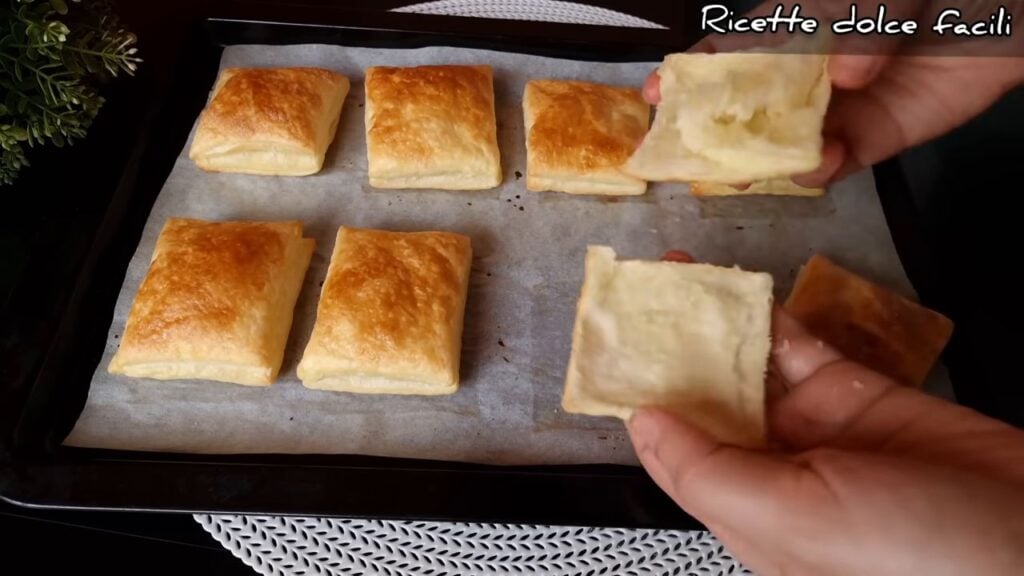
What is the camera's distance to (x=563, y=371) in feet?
6.72

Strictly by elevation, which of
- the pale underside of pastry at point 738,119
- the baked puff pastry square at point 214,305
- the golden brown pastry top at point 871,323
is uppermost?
the pale underside of pastry at point 738,119

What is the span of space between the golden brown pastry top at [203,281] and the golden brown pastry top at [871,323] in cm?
138

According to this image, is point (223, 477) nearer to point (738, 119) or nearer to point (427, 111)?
point (427, 111)

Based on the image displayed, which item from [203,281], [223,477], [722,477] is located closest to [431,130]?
[203,281]

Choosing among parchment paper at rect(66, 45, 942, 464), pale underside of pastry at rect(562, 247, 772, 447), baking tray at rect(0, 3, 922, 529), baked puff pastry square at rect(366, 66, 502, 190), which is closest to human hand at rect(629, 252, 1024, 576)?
pale underside of pastry at rect(562, 247, 772, 447)

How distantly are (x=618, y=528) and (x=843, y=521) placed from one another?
663mm

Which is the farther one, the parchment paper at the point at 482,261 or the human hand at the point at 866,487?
the parchment paper at the point at 482,261

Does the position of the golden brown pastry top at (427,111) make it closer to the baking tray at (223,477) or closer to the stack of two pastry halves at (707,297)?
the stack of two pastry halves at (707,297)

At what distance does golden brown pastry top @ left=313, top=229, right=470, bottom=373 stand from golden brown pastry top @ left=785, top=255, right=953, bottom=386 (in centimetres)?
88

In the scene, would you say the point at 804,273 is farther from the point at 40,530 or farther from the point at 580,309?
the point at 40,530

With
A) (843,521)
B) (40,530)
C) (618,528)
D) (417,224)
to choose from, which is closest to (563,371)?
(618,528)

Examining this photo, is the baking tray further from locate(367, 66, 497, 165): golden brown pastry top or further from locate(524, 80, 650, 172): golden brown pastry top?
locate(524, 80, 650, 172): golden brown pastry top

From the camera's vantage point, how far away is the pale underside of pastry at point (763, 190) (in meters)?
2.32

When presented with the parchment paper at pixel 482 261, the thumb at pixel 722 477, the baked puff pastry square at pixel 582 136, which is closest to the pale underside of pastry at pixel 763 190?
the parchment paper at pixel 482 261
